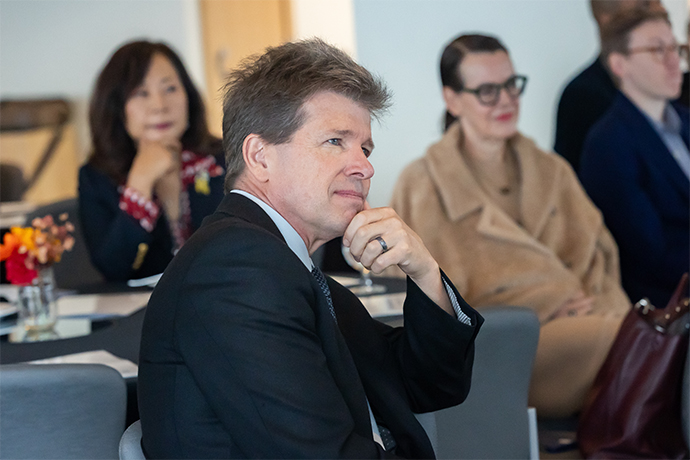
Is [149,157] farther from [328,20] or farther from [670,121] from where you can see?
[670,121]

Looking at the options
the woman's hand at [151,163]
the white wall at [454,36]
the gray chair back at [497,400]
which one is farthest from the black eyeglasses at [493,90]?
the gray chair back at [497,400]

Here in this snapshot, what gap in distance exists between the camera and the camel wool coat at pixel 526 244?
251 cm

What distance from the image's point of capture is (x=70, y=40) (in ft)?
16.3

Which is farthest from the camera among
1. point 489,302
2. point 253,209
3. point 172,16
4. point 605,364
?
point 172,16

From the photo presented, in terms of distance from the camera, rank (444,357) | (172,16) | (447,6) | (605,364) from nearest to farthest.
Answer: (444,357) → (605,364) → (447,6) → (172,16)

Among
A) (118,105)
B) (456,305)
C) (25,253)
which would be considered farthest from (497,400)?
(118,105)

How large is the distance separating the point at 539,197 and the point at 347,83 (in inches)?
72.4

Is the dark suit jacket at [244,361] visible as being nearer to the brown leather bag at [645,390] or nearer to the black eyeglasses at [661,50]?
the brown leather bag at [645,390]

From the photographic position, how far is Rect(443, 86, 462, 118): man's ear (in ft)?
9.93

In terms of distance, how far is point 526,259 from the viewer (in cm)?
274

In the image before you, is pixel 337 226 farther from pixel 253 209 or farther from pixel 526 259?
pixel 526 259

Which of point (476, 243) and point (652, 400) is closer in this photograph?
point (652, 400)

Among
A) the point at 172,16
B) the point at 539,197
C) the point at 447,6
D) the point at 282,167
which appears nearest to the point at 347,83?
→ the point at 282,167

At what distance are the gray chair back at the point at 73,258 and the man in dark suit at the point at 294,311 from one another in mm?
2052
